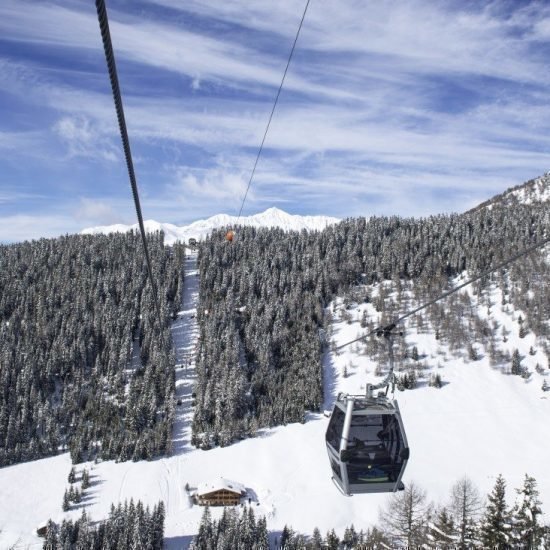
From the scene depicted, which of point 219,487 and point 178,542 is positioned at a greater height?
point 219,487

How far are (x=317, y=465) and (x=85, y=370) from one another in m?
85.7

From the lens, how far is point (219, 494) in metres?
93.3

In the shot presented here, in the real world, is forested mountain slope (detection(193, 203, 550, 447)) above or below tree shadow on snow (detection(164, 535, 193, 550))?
above

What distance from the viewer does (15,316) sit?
179375 millimetres

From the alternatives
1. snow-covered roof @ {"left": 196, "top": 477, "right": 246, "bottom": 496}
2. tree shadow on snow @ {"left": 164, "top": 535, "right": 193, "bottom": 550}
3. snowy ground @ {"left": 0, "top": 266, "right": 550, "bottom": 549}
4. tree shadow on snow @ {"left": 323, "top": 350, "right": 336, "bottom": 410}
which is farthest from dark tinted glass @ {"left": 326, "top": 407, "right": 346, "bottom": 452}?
tree shadow on snow @ {"left": 323, "top": 350, "right": 336, "bottom": 410}

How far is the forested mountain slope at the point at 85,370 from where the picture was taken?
403ft

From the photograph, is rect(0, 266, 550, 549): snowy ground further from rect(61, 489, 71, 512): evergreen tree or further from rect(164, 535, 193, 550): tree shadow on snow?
rect(61, 489, 71, 512): evergreen tree

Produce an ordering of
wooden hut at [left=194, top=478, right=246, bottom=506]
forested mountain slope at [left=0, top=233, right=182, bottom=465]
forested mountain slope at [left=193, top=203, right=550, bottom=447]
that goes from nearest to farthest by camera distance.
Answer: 1. wooden hut at [left=194, top=478, right=246, bottom=506]
2. forested mountain slope at [left=0, top=233, right=182, bottom=465]
3. forested mountain slope at [left=193, top=203, right=550, bottom=447]

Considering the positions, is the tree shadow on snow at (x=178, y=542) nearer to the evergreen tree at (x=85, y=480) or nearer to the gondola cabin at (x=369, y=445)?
the evergreen tree at (x=85, y=480)

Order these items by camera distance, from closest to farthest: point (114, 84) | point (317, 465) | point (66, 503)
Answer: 1. point (114, 84)
2. point (66, 503)
3. point (317, 465)

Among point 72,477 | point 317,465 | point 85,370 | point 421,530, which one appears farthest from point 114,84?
point 85,370

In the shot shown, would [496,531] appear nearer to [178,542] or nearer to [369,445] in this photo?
[369,445]

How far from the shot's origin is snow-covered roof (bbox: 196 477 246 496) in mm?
93156

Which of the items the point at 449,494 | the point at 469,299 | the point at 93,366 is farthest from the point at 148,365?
the point at 469,299
